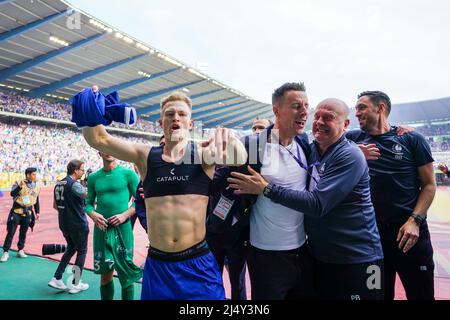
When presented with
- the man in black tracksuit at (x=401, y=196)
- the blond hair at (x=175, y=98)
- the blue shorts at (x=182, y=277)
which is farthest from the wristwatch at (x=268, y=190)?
the man in black tracksuit at (x=401, y=196)

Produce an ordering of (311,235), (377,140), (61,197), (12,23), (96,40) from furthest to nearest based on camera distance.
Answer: (96,40)
(12,23)
(61,197)
(377,140)
(311,235)

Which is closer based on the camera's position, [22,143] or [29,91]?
[22,143]

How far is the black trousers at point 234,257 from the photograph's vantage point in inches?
106

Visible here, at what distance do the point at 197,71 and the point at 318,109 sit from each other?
90.1 ft

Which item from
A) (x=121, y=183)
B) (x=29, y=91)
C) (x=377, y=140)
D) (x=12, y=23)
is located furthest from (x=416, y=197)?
(x=29, y=91)

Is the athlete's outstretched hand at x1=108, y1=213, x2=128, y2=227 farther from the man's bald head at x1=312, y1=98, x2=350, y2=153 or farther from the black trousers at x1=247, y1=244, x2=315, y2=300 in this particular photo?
the man's bald head at x1=312, y1=98, x2=350, y2=153

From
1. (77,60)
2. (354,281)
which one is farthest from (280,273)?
(77,60)

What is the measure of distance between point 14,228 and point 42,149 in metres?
20.7

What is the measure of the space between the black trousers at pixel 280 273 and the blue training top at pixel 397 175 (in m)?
0.93

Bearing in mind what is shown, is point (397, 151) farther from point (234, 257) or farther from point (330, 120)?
point (234, 257)

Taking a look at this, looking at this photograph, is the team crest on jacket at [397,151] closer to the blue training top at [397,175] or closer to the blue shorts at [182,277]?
the blue training top at [397,175]
